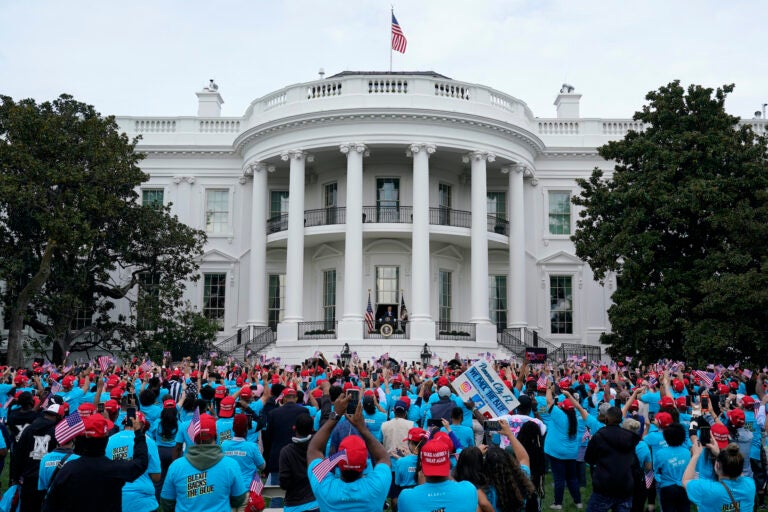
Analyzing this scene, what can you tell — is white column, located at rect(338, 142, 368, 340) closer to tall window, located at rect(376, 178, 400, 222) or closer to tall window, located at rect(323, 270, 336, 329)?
tall window, located at rect(376, 178, 400, 222)

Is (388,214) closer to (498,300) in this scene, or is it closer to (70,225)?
(498,300)

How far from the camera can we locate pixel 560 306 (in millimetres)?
34000

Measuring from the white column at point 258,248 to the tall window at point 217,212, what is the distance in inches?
116

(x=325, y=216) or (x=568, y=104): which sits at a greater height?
(x=568, y=104)

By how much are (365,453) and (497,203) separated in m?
30.1

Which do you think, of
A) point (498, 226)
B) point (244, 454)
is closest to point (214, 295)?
point (498, 226)

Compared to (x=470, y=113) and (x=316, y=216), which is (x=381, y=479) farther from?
(x=316, y=216)

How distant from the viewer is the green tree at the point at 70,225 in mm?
24766

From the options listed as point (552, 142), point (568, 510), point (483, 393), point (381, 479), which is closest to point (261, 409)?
point (483, 393)

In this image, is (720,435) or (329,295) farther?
(329,295)

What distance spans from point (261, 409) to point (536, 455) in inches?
139

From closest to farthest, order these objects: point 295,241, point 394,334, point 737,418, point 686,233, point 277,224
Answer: point 737,418, point 686,233, point 394,334, point 295,241, point 277,224

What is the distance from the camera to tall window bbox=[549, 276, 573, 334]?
33812mm

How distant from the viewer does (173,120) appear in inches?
1385
